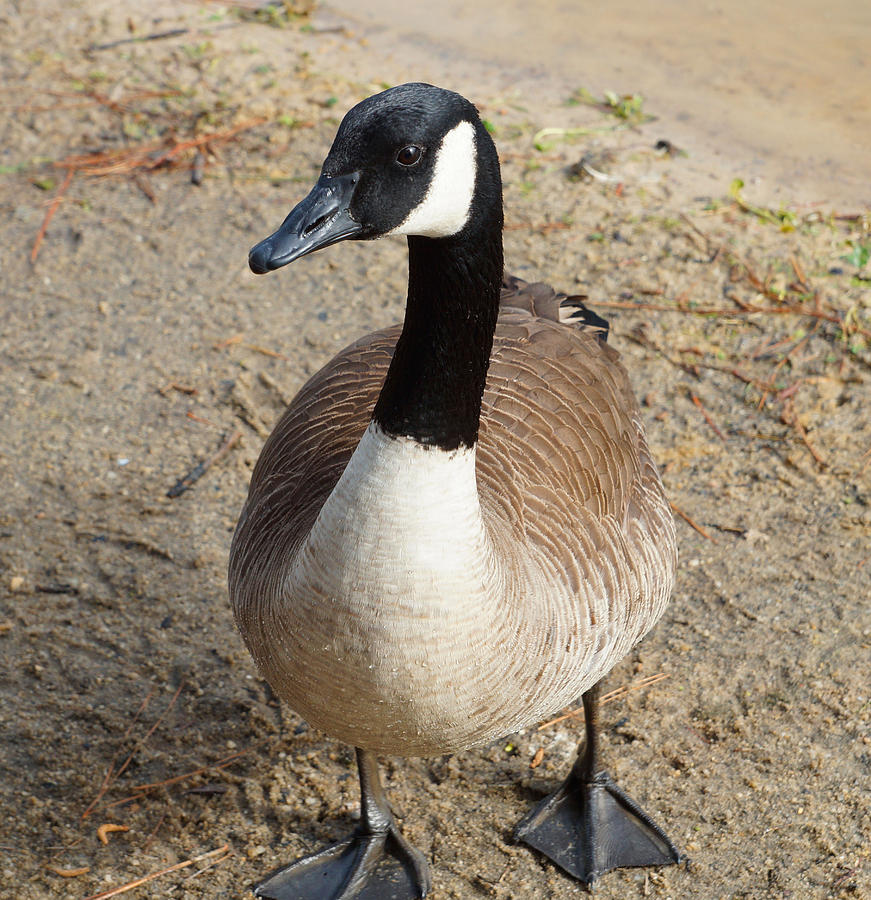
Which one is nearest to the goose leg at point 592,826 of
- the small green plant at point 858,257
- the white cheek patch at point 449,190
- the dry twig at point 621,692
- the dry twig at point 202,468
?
the dry twig at point 621,692

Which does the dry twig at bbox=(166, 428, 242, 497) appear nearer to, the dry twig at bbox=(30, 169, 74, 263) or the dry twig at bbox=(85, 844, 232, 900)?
the dry twig at bbox=(85, 844, 232, 900)

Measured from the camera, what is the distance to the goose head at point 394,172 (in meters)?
2.08

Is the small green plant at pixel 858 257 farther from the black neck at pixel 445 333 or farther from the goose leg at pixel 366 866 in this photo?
A: the goose leg at pixel 366 866

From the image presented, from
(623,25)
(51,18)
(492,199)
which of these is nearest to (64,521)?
(492,199)

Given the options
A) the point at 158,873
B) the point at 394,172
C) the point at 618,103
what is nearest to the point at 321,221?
the point at 394,172

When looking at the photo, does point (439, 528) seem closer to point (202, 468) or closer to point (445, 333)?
point (445, 333)

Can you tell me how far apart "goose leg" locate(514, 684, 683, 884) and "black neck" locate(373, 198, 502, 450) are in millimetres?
1271

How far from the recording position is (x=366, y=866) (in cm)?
316

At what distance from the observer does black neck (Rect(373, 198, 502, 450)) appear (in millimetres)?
2256

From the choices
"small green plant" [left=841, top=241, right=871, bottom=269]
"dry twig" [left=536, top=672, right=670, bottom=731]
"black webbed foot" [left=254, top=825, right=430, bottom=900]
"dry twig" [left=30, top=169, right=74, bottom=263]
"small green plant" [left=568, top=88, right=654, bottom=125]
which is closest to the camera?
"black webbed foot" [left=254, top=825, right=430, bottom=900]

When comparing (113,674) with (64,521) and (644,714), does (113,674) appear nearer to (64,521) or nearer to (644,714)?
(64,521)

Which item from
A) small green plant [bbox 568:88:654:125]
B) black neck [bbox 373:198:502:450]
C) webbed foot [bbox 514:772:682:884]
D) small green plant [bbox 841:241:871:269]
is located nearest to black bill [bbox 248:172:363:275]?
black neck [bbox 373:198:502:450]

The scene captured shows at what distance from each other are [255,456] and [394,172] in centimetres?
257

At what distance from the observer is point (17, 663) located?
3590 millimetres
